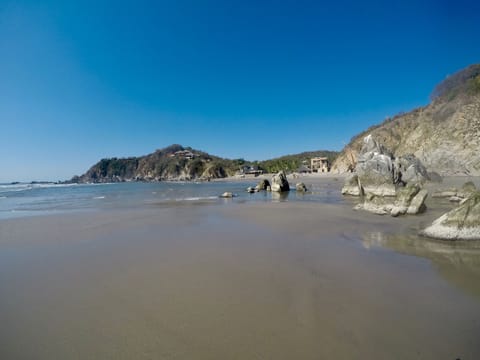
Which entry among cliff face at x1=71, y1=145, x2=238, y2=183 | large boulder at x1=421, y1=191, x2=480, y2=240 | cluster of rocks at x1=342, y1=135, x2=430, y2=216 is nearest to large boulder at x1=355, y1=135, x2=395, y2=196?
cluster of rocks at x1=342, y1=135, x2=430, y2=216

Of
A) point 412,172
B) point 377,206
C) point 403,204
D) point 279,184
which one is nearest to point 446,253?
point 403,204

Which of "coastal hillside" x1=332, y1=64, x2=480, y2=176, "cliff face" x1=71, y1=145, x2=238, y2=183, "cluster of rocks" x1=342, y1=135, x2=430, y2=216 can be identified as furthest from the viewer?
"cliff face" x1=71, y1=145, x2=238, y2=183

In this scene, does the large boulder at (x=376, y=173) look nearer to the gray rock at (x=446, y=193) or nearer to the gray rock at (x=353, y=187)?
the gray rock at (x=353, y=187)

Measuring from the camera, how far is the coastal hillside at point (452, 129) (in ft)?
122

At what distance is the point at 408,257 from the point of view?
6.57m

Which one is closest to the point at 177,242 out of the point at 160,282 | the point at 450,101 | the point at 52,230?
the point at 160,282

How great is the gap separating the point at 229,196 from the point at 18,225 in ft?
58.7

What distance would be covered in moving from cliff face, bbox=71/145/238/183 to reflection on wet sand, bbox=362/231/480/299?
128 m

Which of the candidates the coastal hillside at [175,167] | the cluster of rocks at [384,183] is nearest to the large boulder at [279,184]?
the cluster of rocks at [384,183]

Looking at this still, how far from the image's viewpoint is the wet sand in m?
3.27

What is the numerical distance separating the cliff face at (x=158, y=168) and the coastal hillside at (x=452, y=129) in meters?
101

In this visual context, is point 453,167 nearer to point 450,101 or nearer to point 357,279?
point 450,101

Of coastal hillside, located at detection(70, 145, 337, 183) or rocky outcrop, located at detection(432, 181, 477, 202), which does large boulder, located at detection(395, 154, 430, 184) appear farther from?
coastal hillside, located at detection(70, 145, 337, 183)

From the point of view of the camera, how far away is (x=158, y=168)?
16775cm
